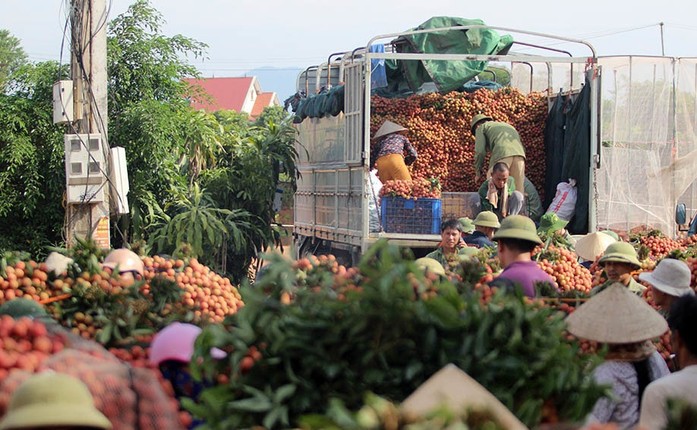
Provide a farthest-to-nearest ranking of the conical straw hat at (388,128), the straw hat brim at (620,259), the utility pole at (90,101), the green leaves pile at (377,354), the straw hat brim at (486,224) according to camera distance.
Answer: the conical straw hat at (388,128), the utility pole at (90,101), the straw hat brim at (486,224), the straw hat brim at (620,259), the green leaves pile at (377,354)

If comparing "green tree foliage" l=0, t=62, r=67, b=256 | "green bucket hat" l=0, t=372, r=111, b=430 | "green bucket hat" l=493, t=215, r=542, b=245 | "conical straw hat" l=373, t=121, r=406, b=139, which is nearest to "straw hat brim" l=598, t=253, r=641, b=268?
"green bucket hat" l=493, t=215, r=542, b=245

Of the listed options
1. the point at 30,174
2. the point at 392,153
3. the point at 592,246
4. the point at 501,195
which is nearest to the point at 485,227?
the point at 592,246

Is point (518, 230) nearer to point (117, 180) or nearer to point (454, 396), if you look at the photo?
point (454, 396)

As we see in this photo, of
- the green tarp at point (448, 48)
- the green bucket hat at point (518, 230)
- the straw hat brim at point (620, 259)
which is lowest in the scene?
the straw hat brim at point (620, 259)

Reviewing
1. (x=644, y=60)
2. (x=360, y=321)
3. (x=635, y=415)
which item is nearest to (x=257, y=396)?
(x=360, y=321)

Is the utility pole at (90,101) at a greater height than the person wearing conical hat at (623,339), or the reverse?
the utility pole at (90,101)

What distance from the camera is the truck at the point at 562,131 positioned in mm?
12281

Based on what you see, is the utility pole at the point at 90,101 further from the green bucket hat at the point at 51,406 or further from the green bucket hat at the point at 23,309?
the green bucket hat at the point at 51,406

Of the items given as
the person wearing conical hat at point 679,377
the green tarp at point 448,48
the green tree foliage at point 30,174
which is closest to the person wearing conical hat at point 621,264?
the person wearing conical hat at point 679,377

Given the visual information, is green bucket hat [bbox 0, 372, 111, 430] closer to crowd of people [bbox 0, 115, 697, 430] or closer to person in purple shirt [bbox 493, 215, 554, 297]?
crowd of people [bbox 0, 115, 697, 430]

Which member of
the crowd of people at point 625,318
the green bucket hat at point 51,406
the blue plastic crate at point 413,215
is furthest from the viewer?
the blue plastic crate at point 413,215

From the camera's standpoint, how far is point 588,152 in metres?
12.4

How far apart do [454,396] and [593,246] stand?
22.9 ft

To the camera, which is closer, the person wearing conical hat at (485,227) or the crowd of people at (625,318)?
the crowd of people at (625,318)
